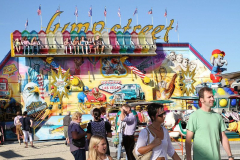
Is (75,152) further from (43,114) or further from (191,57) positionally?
(191,57)

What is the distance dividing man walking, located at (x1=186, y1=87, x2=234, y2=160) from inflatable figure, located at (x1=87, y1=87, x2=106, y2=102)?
22.1 metres

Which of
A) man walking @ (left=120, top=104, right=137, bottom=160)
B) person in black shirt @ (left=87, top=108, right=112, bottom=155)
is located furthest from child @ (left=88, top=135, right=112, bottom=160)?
man walking @ (left=120, top=104, right=137, bottom=160)

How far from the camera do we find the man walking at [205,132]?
17.8 feet

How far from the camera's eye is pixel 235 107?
60.8ft

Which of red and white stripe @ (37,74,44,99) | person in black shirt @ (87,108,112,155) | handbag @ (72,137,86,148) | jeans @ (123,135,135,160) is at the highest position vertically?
red and white stripe @ (37,74,44,99)

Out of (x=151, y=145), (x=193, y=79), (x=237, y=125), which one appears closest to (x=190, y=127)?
(x=151, y=145)

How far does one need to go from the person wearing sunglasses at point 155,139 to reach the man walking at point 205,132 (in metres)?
0.39

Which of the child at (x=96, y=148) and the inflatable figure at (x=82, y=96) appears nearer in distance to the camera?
the child at (x=96, y=148)

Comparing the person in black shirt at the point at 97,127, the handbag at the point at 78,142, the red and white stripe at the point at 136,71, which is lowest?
the handbag at the point at 78,142

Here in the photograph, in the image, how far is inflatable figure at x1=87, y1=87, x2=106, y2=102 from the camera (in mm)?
27453

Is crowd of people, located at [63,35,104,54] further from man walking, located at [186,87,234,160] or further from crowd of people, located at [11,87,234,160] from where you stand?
man walking, located at [186,87,234,160]

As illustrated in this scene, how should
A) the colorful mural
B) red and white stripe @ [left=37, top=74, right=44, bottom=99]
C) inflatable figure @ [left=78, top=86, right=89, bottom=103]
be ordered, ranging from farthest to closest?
inflatable figure @ [left=78, top=86, right=89, bottom=103] → red and white stripe @ [left=37, top=74, right=44, bottom=99] → the colorful mural

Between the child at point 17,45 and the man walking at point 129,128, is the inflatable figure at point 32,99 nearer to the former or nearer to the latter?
the child at point 17,45

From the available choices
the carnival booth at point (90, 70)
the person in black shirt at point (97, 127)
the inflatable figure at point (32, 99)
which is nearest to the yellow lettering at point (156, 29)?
the carnival booth at point (90, 70)
